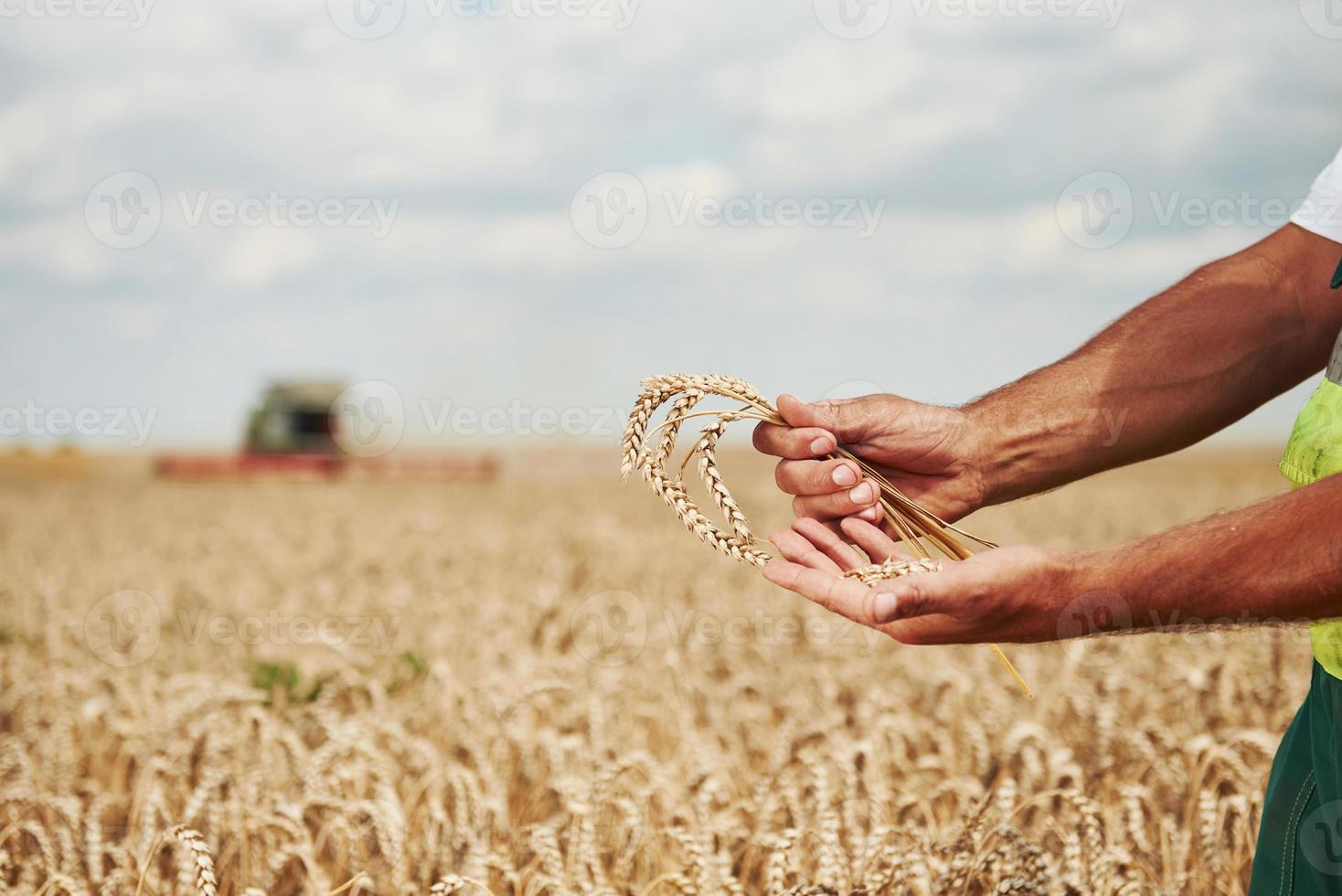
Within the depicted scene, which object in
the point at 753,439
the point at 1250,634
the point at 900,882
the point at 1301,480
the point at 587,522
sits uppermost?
the point at 587,522

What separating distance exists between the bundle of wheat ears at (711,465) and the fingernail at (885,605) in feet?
0.97

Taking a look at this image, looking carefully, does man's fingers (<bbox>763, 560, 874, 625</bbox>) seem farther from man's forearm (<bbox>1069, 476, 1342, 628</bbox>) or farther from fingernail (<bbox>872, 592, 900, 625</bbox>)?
man's forearm (<bbox>1069, 476, 1342, 628</bbox>)

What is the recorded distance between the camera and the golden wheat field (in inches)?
117

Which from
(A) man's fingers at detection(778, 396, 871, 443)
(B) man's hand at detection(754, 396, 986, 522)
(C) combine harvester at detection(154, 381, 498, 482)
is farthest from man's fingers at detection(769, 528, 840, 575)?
(C) combine harvester at detection(154, 381, 498, 482)

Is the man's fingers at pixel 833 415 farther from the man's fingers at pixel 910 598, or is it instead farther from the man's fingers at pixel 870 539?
the man's fingers at pixel 910 598

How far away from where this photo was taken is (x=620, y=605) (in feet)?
23.8

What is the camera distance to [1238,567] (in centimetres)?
181

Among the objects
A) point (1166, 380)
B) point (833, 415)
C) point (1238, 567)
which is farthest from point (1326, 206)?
point (833, 415)

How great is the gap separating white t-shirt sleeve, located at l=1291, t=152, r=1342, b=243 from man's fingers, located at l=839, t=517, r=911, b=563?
1203 mm

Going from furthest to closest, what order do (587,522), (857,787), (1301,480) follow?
(587,522) < (857,787) < (1301,480)

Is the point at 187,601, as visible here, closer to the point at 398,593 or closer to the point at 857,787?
the point at 398,593

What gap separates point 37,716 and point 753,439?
396cm

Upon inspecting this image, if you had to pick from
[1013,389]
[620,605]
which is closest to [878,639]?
[620,605]

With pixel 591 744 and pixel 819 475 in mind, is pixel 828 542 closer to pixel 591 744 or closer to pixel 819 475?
pixel 819 475
